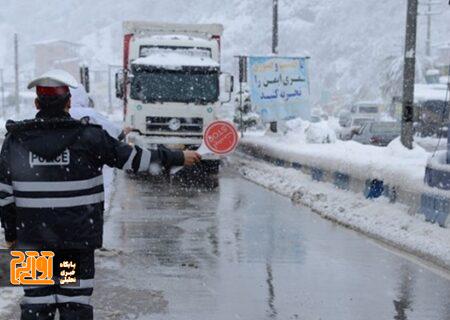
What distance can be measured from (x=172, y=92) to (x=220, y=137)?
1664 centimetres

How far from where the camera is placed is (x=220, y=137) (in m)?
4.71

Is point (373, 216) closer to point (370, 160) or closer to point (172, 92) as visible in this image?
point (370, 160)

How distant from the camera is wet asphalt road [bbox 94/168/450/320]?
24.0 ft

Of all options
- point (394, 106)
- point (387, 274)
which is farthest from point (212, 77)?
point (394, 106)

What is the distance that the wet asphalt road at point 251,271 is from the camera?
7324mm

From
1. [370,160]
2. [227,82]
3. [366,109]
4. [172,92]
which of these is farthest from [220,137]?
[366,109]

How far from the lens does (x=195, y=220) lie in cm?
1286

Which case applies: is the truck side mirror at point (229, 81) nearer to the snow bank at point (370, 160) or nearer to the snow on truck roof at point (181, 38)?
the snow on truck roof at point (181, 38)

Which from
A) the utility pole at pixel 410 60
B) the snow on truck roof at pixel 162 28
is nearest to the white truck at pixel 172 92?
the snow on truck roof at pixel 162 28

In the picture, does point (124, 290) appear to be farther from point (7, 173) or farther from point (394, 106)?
point (394, 106)

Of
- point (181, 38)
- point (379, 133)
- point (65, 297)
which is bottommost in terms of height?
point (379, 133)

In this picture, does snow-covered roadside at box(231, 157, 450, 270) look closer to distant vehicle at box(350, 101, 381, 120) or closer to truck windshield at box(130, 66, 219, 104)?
truck windshield at box(130, 66, 219, 104)

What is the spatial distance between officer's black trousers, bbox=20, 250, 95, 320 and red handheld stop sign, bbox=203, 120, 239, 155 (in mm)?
899

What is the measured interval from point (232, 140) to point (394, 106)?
54581 mm
